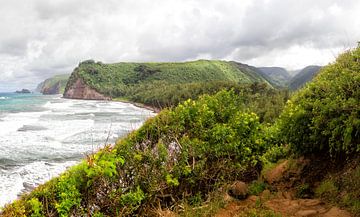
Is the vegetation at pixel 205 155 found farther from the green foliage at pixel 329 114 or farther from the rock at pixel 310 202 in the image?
the rock at pixel 310 202

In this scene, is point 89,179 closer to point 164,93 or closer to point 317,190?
point 317,190

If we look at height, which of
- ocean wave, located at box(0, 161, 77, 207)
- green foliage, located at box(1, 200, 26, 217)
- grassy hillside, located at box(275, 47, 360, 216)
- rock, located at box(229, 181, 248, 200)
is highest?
grassy hillside, located at box(275, 47, 360, 216)

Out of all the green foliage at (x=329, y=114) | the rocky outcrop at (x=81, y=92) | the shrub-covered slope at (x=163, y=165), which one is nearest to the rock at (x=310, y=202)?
the green foliage at (x=329, y=114)

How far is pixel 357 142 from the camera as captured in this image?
8.67 metres

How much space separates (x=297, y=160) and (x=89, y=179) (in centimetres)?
670

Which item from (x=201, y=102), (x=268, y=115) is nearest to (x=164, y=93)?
(x=268, y=115)

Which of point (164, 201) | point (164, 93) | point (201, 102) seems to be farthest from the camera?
point (164, 93)

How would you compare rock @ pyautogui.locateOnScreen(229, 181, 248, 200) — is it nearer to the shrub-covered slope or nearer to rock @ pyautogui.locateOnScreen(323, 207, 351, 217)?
the shrub-covered slope

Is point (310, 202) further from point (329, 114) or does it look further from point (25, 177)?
point (25, 177)

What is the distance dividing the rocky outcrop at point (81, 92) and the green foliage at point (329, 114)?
15301 centimetres

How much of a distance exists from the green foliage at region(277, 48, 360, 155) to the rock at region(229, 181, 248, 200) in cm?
214

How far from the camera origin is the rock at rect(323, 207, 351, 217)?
25.9 ft

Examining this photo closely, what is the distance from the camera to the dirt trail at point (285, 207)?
831 centimetres

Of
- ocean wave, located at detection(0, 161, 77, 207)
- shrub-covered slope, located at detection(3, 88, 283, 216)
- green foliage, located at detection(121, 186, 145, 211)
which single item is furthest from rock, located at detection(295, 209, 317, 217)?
ocean wave, located at detection(0, 161, 77, 207)
